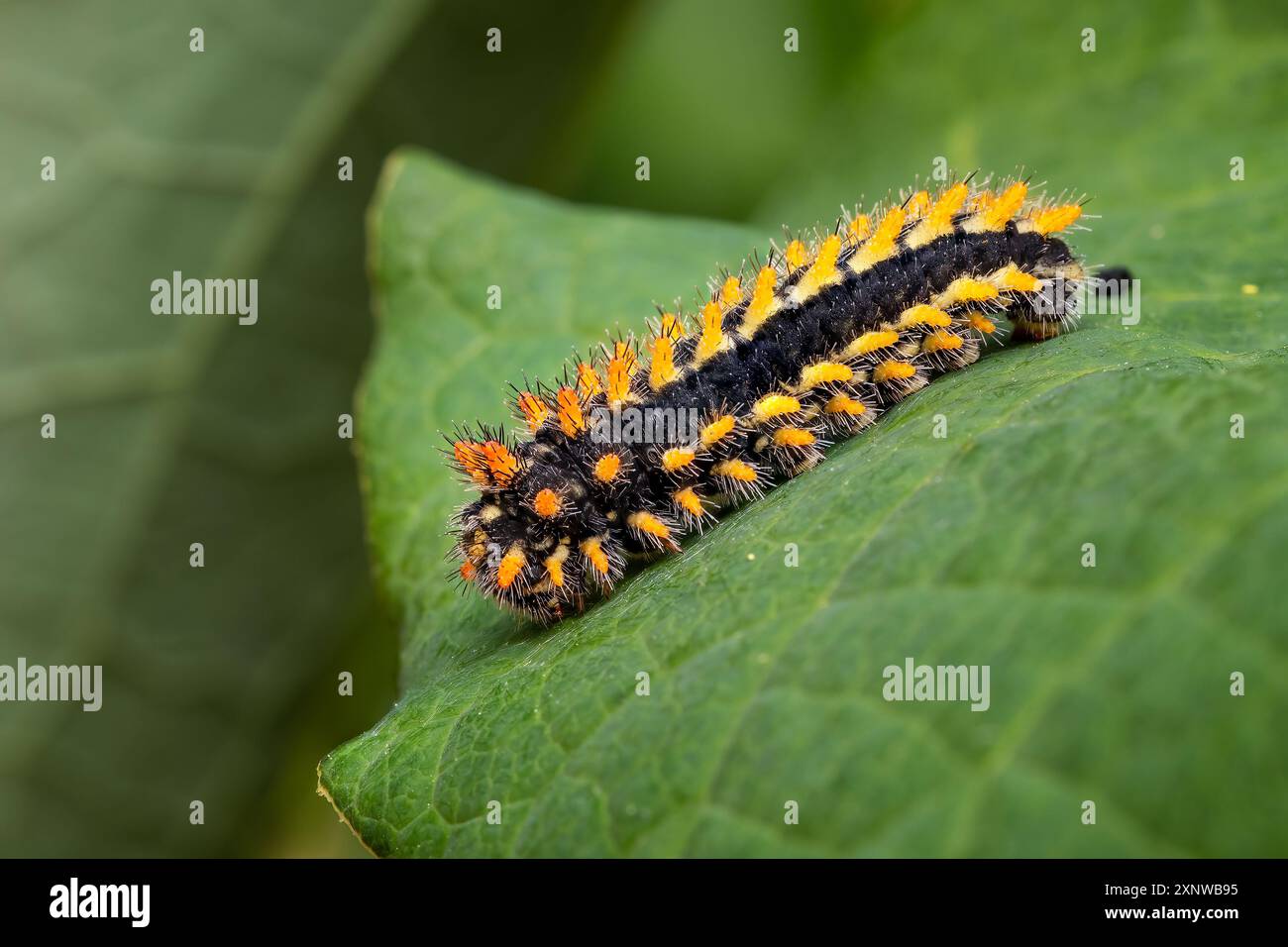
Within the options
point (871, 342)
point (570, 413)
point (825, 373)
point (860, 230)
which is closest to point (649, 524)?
point (570, 413)

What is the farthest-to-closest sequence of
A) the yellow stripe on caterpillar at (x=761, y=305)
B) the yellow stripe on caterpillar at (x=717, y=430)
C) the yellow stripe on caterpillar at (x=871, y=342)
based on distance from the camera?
the yellow stripe on caterpillar at (x=761, y=305) → the yellow stripe on caterpillar at (x=871, y=342) → the yellow stripe on caterpillar at (x=717, y=430)

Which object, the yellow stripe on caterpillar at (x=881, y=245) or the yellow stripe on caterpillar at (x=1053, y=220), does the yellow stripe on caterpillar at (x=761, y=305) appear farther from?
the yellow stripe on caterpillar at (x=1053, y=220)

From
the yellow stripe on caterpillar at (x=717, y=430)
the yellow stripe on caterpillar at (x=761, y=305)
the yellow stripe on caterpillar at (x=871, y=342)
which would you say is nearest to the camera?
the yellow stripe on caterpillar at (x=717, y=430)

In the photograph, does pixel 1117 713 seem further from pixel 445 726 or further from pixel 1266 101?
pixel 1266 101

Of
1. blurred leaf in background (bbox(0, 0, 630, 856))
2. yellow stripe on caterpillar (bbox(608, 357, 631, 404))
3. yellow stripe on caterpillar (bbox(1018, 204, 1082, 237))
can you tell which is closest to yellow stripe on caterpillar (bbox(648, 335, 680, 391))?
yellow stripe on caterpillar (bbox(608, 357, 631, 404))

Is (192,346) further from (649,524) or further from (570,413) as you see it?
(649,524)

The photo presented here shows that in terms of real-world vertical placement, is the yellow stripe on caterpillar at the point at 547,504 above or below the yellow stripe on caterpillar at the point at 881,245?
below

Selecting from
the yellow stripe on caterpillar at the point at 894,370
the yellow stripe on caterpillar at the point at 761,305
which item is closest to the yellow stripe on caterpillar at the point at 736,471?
the yellow stripe on caterpillar at the point at 761,305

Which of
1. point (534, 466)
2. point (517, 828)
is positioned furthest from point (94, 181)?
point (517, 828)
